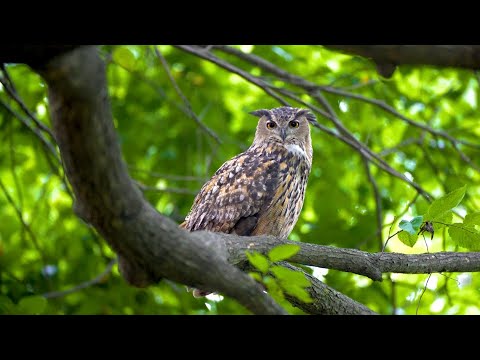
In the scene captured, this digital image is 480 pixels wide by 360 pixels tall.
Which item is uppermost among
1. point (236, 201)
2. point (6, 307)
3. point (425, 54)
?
point (425, 54)

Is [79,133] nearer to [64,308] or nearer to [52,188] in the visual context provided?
[64,308]

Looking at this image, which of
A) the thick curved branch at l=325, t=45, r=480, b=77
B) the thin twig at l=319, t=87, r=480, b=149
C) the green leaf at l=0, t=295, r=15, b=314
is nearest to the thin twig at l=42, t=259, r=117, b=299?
the green leaf at l=0, t=295, r=15, b=314

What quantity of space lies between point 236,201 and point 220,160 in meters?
2.28

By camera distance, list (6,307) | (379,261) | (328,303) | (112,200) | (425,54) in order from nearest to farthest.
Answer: (112,200) → (425,54) → (379,261) → (328,303) → (6,307)

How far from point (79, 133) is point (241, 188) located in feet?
8.64

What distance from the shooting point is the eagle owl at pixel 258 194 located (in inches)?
169

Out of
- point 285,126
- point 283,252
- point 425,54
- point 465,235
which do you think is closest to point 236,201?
point 285,126

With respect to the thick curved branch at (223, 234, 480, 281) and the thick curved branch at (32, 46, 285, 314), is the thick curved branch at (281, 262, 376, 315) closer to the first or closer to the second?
the thick curved branch at (223, 234, 480, 281)

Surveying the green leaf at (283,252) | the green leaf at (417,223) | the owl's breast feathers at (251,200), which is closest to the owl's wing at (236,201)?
the owl's breast feathers at (251,200)

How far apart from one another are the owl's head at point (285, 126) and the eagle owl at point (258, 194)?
1.0 inches

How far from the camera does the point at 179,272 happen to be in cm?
201

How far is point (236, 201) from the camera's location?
4293 mm

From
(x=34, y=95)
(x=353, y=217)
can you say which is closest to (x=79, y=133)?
(x=34, y=95)

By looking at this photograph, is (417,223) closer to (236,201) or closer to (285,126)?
(236,201)
